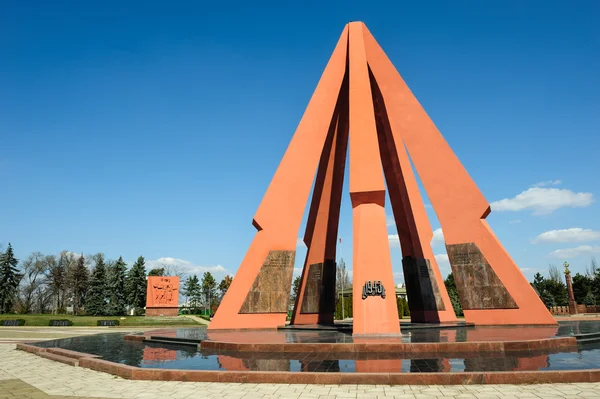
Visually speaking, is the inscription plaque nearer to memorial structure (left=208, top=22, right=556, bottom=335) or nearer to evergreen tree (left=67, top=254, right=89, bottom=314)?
memorial structure (left=208, top=22, right=556, bottom=335)

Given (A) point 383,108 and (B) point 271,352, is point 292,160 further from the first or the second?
(B) point 271,352

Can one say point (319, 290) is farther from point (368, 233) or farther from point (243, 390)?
point (243, 390)

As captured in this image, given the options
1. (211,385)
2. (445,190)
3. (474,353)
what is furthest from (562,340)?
(211,385)

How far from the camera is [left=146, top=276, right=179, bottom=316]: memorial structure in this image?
34.7 metres

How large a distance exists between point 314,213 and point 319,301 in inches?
150

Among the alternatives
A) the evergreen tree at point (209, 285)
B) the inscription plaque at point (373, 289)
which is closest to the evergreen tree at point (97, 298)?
the evergreen tree at point (209, 285)

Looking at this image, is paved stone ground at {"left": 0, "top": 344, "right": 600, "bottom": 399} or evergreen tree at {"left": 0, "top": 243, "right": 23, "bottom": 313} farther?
evergreen tree at {"left": 0, "top": 243, "right": 23, "bottom": 313}

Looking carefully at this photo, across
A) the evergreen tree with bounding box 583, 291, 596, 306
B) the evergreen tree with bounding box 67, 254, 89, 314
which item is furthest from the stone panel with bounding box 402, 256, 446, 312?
the evergreen tree with bounding box 67, 254, 89, 314

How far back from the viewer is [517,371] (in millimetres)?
5797

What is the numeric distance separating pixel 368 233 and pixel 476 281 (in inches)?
183

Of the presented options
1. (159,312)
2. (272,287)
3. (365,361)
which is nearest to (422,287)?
(272,287)

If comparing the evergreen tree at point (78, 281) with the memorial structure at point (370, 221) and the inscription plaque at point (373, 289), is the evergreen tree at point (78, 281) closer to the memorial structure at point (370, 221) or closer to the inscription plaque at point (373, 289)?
Result: the memorial structure at point (370, 221)

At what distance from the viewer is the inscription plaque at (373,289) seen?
10.7 m

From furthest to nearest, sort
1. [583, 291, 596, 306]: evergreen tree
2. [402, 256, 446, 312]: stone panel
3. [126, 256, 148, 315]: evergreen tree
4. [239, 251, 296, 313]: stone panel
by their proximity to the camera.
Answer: [126, 256, 148, 315]: evergreen tree → [583, 291, 596, 306]: evergreen tree → [402, 256, 446, 312]: stone panel → [239, 251, 296, 313]: stone panel
